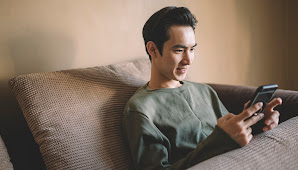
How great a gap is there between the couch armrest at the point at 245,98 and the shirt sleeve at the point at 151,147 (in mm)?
589

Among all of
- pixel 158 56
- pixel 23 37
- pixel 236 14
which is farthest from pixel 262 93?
pixel 236 14

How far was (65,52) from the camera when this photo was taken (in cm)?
122

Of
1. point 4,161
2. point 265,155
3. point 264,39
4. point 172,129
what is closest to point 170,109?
point 172,129

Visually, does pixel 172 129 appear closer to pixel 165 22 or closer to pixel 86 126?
pixel 86 126

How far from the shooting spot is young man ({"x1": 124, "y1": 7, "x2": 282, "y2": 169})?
0.86m

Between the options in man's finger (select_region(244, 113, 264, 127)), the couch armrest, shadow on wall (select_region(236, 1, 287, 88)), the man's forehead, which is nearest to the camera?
man's finger (select_region(244, 113, 264, 127))

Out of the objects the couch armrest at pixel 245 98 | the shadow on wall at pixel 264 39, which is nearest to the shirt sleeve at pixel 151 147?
the couch armrest at pixel 245 98

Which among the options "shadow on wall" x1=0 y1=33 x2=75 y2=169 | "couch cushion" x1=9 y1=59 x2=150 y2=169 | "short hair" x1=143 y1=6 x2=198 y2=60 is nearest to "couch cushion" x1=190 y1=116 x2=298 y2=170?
"couch cushion" x1=9 y1=59 x2=150 y2=169

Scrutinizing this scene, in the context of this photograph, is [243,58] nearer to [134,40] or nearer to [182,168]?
[134,40]

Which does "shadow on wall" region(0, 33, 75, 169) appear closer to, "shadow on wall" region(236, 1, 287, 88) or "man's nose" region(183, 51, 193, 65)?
"man's nose" region(183, 51, 193, 65)

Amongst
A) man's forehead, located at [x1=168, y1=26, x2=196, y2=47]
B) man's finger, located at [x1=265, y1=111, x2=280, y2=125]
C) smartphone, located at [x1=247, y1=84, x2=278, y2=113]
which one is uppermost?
man's forehead, located at [x1=168, y1=26, x2=196, y2=47]

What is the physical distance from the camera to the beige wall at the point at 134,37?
1093 mm

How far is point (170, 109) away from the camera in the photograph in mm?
1019

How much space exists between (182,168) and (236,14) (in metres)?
1.72
